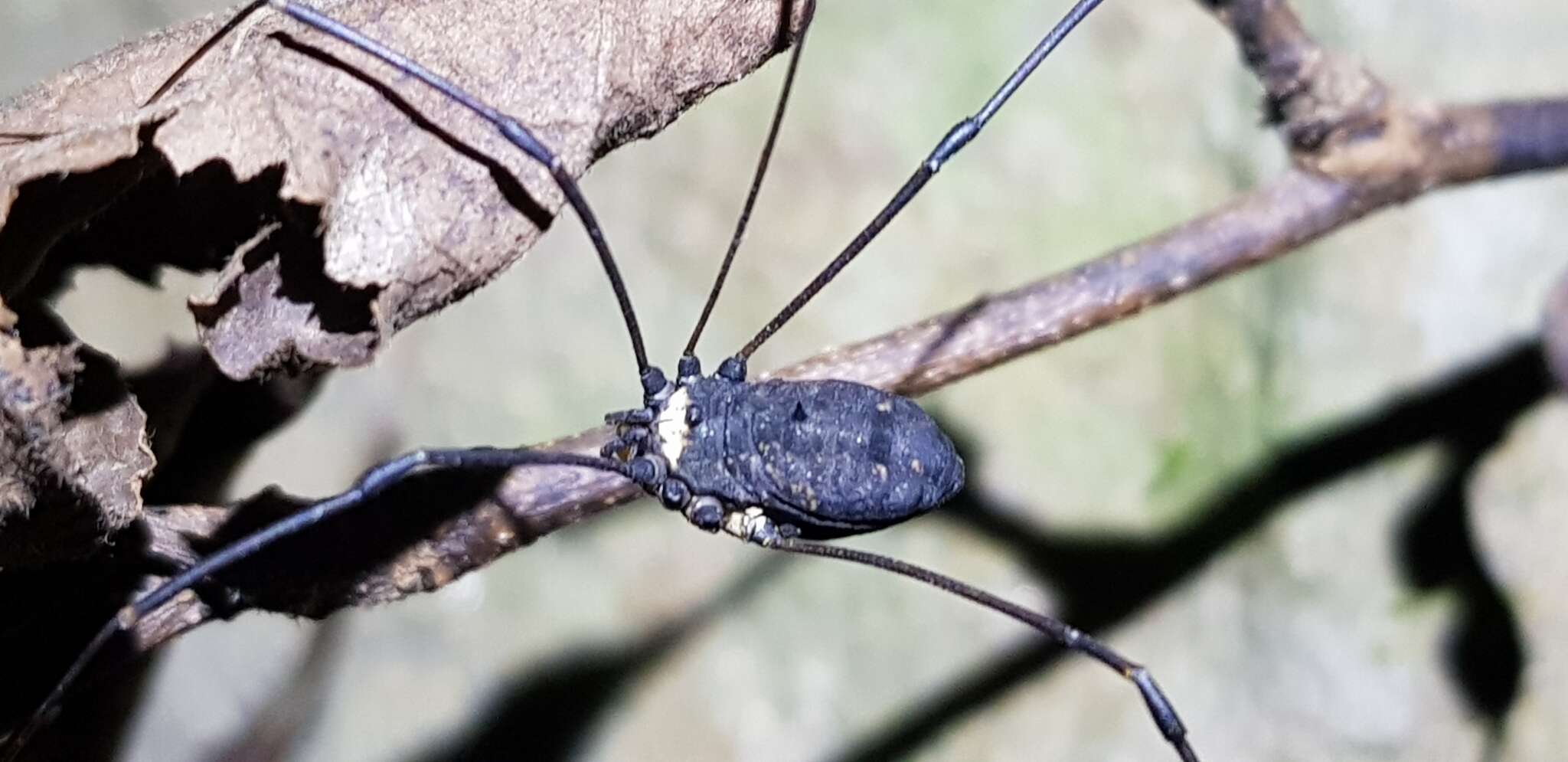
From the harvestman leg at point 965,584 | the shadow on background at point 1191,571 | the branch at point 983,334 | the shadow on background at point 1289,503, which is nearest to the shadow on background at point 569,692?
the shadow on background at point 1191,571

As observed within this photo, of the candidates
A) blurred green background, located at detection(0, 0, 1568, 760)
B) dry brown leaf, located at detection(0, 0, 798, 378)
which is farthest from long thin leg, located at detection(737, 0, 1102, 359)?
blurred green background, located at detection(0, 0, 1568, 760)

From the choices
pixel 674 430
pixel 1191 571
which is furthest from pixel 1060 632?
pixel 1191 571

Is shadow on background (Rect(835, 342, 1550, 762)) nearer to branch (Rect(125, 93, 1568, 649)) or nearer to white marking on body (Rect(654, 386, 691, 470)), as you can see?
branch (Rect(125, 93, 1568, 649))

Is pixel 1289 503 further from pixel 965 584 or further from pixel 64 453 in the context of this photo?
pixel 64 453

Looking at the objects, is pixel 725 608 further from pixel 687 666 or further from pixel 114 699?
pixel 114 699

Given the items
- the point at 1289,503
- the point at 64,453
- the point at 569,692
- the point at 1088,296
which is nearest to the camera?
the point at 64,453

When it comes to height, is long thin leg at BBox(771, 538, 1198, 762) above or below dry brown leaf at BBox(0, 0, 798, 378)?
below

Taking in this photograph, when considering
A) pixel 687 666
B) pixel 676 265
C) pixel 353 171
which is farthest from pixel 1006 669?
pixel 353 171

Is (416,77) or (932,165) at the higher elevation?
(416,77)
